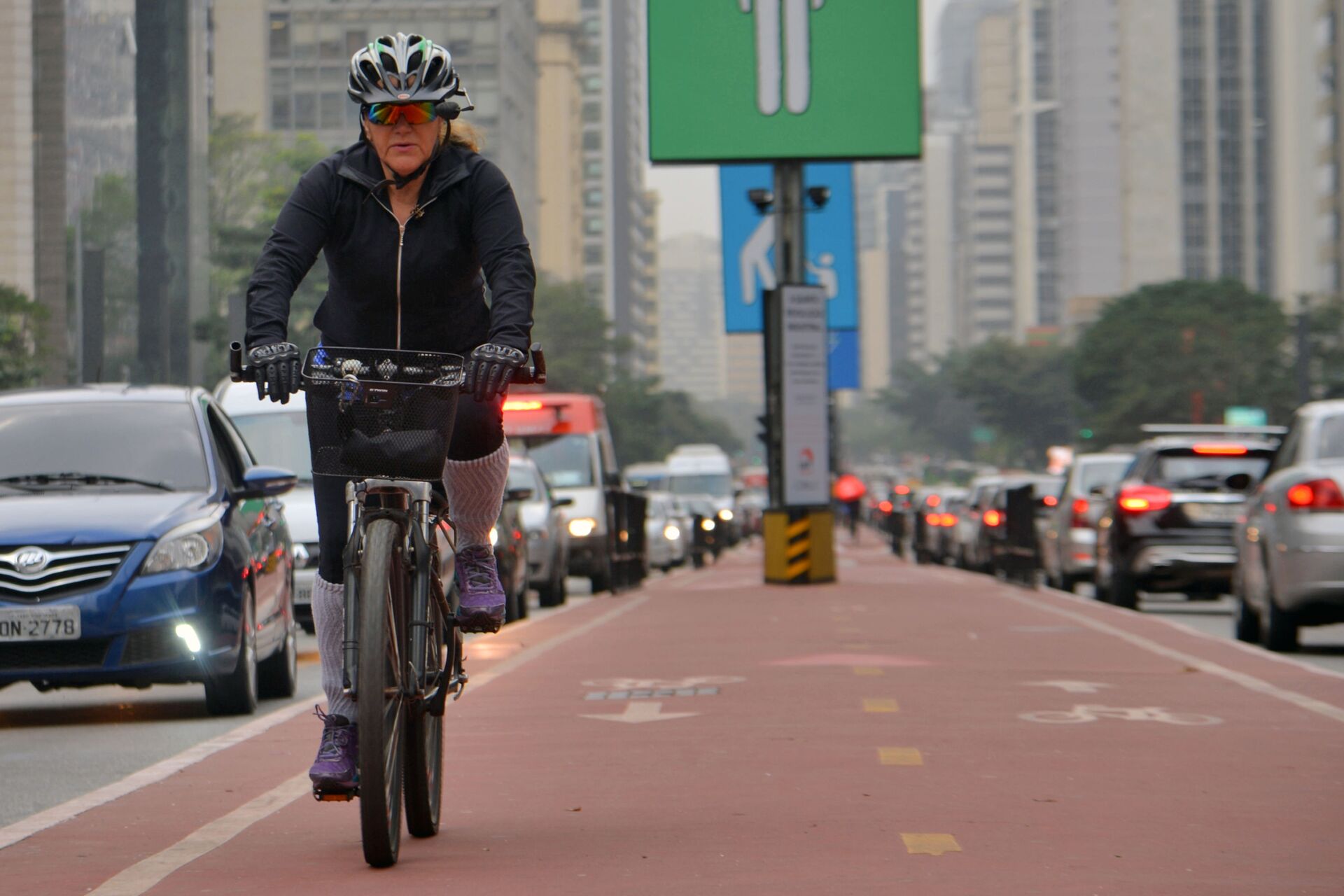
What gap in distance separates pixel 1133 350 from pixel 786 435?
63.5m

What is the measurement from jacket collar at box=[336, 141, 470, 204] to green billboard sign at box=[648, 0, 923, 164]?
2231 centimetres

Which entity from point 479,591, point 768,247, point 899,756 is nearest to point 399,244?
point 479,591

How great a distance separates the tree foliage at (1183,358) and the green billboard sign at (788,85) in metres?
56.4

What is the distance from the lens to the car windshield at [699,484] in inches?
2461

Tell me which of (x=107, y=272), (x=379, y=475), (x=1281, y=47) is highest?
(x=1281, y=47)

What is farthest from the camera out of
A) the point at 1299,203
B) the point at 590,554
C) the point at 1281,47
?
the point at 1281,47

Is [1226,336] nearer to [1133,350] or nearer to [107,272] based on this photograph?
[1133,350]

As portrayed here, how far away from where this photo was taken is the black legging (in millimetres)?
6035

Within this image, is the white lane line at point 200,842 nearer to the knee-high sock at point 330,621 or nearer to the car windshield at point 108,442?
the knee-high sock at point 330,621

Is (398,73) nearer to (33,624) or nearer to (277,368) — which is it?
(277,368)

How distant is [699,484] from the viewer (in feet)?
207

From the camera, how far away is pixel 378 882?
5.78m

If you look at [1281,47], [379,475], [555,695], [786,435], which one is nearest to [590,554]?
[786,435]

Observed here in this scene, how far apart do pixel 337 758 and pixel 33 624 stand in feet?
15.8
